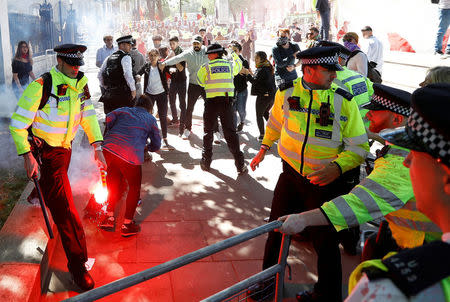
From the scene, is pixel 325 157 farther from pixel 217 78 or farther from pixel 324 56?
pixel 217 78

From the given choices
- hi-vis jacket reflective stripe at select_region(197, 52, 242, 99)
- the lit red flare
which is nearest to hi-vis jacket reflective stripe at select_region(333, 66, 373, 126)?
hi-vis jacket reflective stripe at select_region(197, 52, 242, 99)

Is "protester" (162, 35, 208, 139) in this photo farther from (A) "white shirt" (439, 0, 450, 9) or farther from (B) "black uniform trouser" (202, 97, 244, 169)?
(A) "white shirt" (439, 0, 450, 9)

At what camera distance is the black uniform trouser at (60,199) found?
382cm

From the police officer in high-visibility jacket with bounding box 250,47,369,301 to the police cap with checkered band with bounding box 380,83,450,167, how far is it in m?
2.05

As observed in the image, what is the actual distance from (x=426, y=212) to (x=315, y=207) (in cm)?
228

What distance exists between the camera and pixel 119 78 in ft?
24.6

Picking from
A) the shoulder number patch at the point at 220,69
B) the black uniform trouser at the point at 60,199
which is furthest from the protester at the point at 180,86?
the black uniform trouser at the point at 60,199

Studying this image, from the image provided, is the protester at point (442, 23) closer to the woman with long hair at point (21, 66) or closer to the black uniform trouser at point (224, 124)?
the black uniform trouser at point (224, 124)

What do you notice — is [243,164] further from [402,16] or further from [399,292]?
[402,16]

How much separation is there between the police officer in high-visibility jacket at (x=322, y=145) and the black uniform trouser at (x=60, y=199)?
179 centimetres

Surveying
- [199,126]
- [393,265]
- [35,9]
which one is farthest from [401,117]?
[35,9]

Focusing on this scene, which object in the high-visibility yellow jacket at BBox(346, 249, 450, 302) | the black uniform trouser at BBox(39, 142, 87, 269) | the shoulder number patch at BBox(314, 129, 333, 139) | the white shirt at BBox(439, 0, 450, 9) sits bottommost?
the black uniform trouser at BBox(39, 142, 87, 269)

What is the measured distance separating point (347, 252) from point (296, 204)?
4.53ft

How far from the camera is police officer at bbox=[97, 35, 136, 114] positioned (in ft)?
24.4
